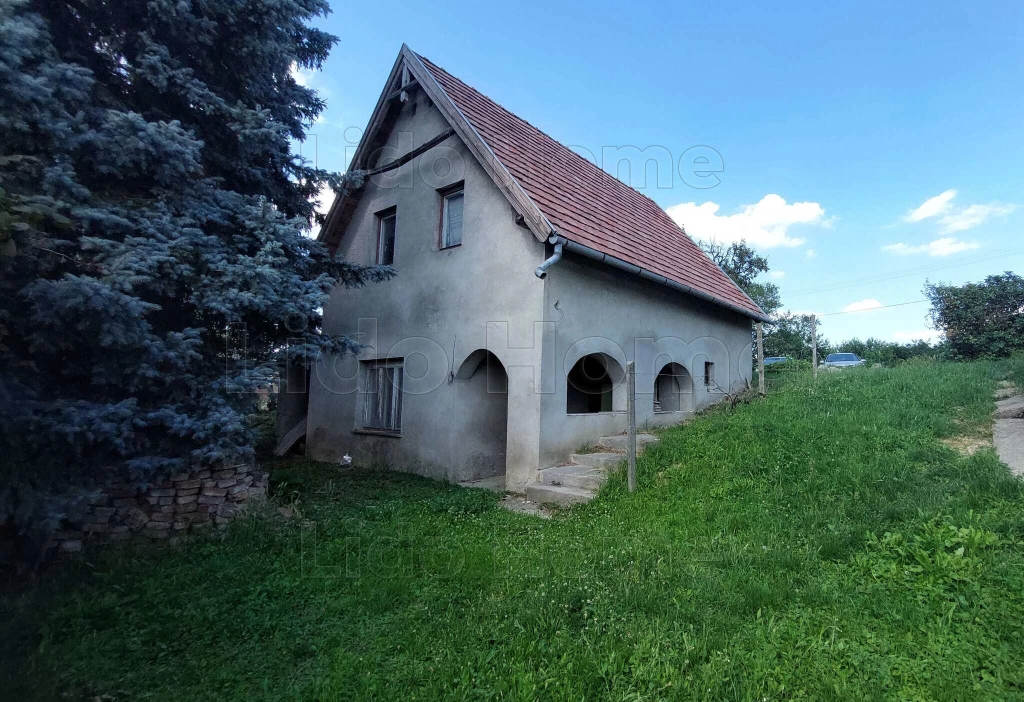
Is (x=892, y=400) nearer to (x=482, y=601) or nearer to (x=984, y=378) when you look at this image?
(x=984, y=378)

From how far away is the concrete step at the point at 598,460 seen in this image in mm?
6394

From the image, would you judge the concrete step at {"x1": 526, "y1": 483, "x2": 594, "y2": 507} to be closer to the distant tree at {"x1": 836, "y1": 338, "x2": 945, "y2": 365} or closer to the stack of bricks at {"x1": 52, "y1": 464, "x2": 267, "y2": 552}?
the stack of bricks at {"x1": 52, "y1": 464, "x2": 267, "y2": 552}

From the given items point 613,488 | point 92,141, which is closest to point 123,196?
point 92,141

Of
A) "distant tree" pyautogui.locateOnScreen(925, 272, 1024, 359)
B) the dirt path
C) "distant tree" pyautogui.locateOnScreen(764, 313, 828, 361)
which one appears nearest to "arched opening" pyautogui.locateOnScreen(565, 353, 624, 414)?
the dirt path

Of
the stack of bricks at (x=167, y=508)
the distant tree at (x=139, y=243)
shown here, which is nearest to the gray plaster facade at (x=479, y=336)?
the distant tree at (x=139, y=243)

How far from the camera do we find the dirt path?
4504 mm

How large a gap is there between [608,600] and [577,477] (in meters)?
3.05

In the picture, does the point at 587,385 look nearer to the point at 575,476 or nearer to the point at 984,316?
the point at 575,476

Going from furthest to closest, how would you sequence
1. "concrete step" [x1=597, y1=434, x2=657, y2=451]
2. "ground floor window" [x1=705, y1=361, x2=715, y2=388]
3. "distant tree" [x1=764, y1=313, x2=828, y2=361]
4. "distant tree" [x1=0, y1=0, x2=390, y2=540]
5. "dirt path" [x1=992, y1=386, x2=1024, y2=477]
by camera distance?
"distant tree" [x1=764, y1=313, x2=828, y2=361], "ground floor window" [x1=705, y1=361, x2=715, y2=388], "concrete step" [x1=597, y1=434, x2=657, y2=451], "dirt path" [x1=992, y1=386, x2=1024, y2=477], "distant tree" [x1=0, y1=0, x2=390, y2=540]

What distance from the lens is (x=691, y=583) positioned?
10.9 feet

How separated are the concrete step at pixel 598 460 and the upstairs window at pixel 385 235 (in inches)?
199

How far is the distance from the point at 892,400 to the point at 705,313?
3708mm

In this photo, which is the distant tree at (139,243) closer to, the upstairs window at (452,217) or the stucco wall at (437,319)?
the stucco wall at (437,319)

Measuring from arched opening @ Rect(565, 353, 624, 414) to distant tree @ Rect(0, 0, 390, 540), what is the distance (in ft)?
13.7
